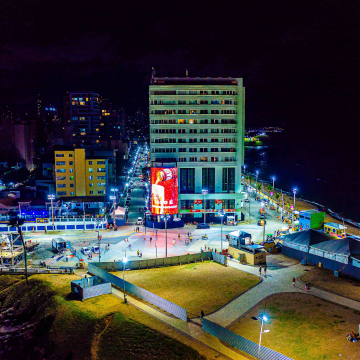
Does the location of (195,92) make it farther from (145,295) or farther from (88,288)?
(145,295)

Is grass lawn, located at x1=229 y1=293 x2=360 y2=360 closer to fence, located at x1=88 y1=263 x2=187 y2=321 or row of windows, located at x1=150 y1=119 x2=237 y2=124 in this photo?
fence, located at x1=88 y1=263 x2=187 y2=321

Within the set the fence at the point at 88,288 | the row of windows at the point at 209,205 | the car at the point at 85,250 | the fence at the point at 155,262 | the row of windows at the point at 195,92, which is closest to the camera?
the fence at the point at 88,288

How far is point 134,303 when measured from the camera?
32562mm

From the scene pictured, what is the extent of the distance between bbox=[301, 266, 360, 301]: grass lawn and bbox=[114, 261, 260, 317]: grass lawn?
18.5 feet

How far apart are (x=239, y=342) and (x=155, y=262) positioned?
1995cm

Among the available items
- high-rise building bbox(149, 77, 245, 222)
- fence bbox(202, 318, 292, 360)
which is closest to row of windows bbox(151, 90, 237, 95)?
high-rise building bbox(149, 77, 245, 222)

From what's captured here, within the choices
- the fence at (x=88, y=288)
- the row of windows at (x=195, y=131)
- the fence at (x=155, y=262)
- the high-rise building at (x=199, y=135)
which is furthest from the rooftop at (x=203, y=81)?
the fence at (x=88, y=288)

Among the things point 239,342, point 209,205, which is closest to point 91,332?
point 239,342

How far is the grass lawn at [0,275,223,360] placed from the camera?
25859 millimetres

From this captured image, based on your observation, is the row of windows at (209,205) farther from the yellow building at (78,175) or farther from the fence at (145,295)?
the fence at (145,295)

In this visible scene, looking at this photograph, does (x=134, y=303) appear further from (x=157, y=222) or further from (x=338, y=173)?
(x=338, y=173)

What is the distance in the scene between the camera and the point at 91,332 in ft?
94.5

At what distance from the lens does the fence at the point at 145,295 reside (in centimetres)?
2930

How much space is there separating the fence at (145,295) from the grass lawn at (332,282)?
49.3ft
